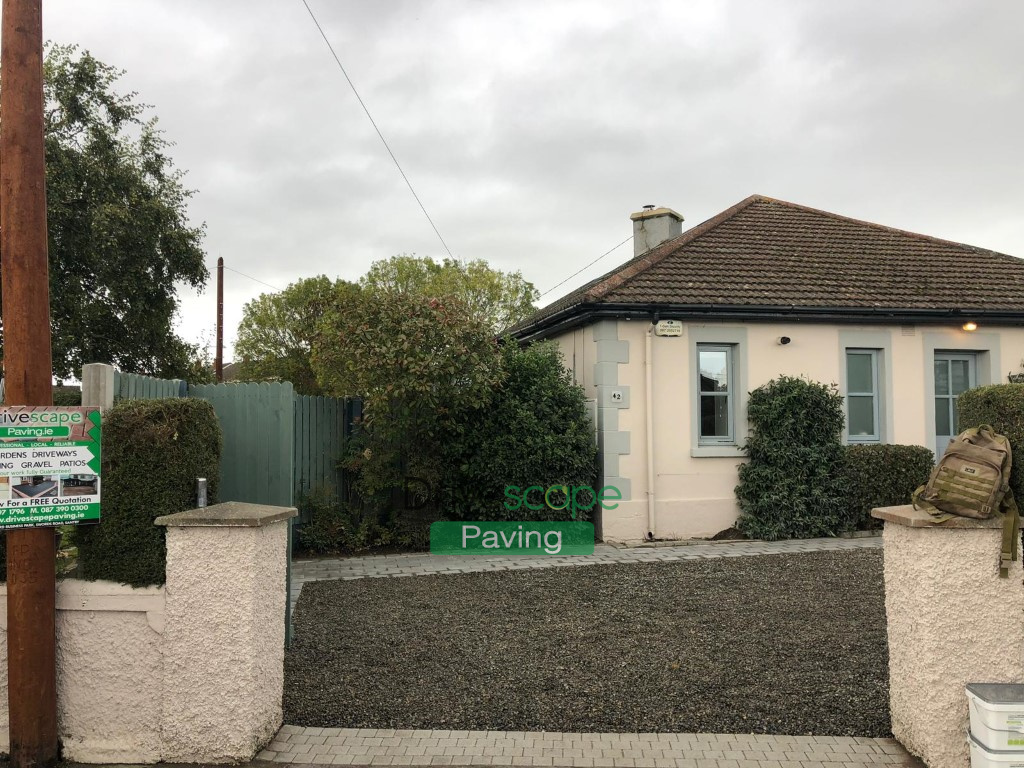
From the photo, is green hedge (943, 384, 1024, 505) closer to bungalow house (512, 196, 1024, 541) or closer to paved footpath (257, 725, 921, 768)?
paved footpath (257, 725, 921, 768)

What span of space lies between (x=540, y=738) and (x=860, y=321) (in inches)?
402

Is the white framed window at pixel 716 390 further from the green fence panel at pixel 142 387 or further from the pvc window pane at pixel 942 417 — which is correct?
the green fence panel at pixel 142 387

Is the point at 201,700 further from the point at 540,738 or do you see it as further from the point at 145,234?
the point at 145,234

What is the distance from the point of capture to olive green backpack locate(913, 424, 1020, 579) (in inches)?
160

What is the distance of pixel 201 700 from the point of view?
4.23 metres

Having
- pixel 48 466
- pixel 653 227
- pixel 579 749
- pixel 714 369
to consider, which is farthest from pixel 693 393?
pixel 48 466

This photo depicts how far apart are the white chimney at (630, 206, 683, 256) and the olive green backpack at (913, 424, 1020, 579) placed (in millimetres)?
13631

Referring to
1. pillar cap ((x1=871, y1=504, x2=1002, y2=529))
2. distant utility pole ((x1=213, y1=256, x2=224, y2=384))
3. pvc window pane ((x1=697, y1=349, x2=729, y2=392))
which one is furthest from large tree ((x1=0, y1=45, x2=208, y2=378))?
pillar cap ((x1=871, y1=504, x2=1002, y2=529))

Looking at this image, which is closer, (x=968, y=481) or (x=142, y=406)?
(x=968, y=481)

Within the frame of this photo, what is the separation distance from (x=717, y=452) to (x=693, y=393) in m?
0.94

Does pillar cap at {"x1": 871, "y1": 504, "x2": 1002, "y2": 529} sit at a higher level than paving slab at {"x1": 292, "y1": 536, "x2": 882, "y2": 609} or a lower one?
higher

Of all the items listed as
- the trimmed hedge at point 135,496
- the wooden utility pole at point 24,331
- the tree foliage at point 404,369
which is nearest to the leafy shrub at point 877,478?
the tree foliage at point 404,369

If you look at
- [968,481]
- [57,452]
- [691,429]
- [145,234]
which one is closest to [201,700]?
[57,452]

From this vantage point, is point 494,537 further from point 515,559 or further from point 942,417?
point 942,417
